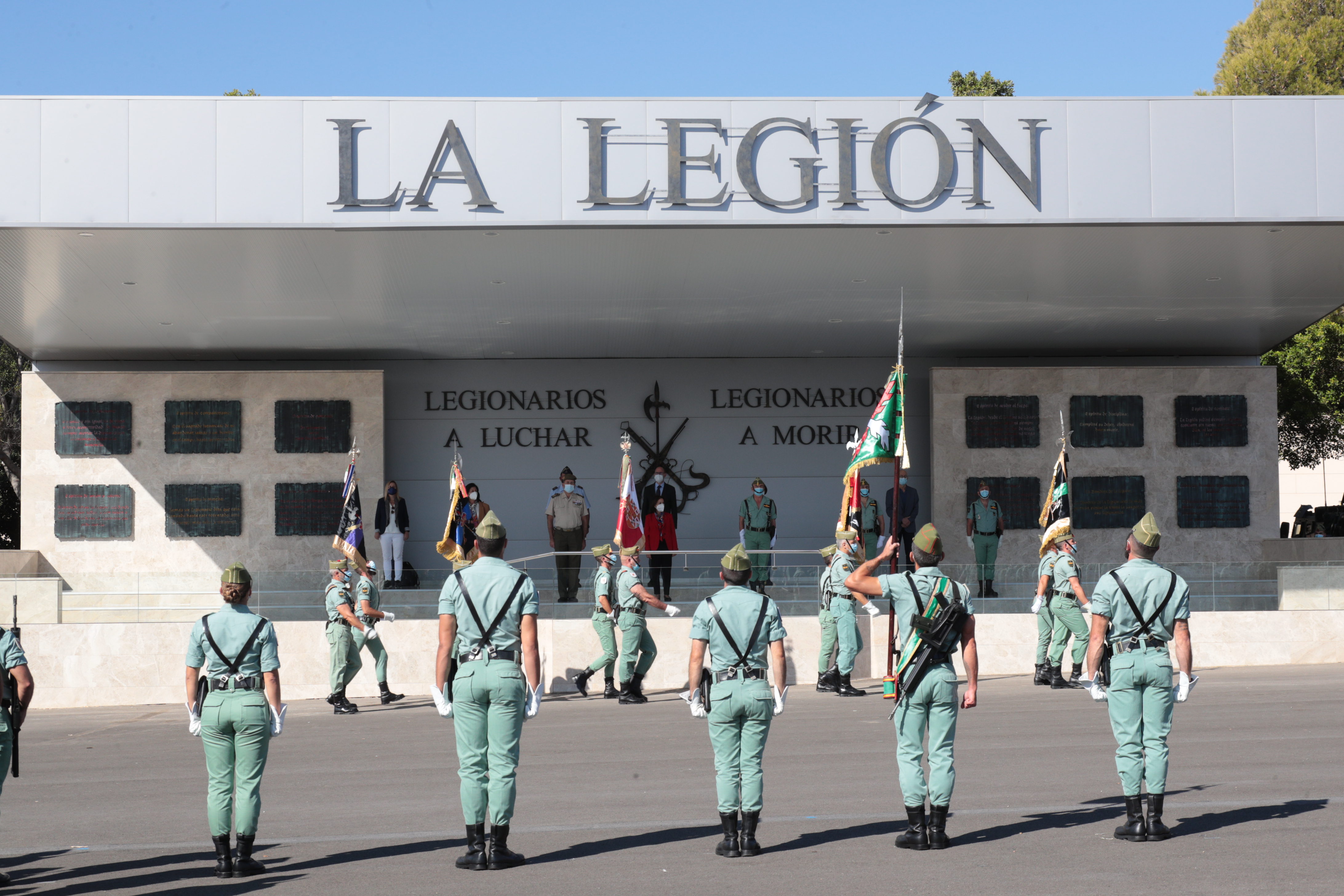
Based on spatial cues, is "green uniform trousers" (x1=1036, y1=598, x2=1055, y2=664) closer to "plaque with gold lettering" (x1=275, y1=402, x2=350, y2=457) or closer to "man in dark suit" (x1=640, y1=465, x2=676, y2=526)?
"man in dark suit" (x1=640, y1=465, x2=676, y2=526)

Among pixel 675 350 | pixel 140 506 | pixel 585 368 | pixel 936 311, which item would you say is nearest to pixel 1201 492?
pixel 936 311

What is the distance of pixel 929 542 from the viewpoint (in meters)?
7.60

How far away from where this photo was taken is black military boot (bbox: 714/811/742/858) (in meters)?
7.31

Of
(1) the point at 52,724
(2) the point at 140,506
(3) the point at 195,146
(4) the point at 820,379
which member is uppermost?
(3) the point at 195,146

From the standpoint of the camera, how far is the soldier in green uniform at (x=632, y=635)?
15031mm

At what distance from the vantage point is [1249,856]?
7043mm

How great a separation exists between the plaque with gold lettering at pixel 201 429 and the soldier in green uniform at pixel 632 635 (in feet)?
34.8

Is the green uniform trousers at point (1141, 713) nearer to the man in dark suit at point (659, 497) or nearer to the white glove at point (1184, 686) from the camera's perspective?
Result: the white glove at point (1184, 686)

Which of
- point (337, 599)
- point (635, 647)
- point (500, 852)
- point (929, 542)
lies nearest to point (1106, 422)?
point (635, 647)

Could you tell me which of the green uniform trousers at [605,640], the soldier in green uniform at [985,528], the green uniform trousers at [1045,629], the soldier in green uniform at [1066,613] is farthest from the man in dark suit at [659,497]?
the soldier in green uniform at [1066,613]

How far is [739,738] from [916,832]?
1.10 meters

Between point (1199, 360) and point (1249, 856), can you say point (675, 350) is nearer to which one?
point (1199, 360)

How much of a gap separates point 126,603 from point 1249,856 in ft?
48.3

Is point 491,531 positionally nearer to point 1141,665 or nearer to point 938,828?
point 938,828
